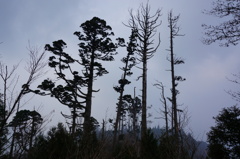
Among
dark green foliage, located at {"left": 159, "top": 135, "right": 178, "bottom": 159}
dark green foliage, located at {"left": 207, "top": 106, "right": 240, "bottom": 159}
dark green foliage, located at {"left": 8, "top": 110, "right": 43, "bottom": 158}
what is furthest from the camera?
dark green foliage, located at {"left": 207, "top": 106, "right": 240, "bottom": 159}

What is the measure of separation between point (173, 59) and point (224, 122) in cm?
577

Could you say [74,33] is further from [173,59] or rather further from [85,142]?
[85,142]

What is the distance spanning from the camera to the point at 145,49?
873 centimetres

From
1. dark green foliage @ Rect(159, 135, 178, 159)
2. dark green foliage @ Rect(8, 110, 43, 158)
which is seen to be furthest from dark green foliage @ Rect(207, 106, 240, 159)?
dark green foliage @ Rect(8, 110, 43, 158)

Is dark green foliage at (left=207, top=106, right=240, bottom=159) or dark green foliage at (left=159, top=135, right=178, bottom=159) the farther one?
dark green foliage at (left=207, top=106, right=240, bottom=159)

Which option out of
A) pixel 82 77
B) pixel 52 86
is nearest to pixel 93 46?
pixel 82 77

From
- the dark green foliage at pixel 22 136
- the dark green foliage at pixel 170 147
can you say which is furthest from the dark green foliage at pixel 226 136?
the dark green foliage at pixel 22 136

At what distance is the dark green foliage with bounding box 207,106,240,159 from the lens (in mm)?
10794

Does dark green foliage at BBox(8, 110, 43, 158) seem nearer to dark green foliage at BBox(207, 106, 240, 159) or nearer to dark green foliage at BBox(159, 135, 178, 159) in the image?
dark green foliage at BBox(159, 135, 178, 159)

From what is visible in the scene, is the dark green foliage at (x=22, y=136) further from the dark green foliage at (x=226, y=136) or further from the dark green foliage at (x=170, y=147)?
the dark green foliage at (x=226, y=136)

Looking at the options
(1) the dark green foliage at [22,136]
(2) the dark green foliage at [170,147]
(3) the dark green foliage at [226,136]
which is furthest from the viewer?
(3) the dark green foliage at [226,136]

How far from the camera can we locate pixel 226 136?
11172 millimetres

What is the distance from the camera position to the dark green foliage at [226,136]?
35.4 ft

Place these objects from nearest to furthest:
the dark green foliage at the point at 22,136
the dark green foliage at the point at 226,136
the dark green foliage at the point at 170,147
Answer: the dark green foliage at the point at 22,136, the dark green foliage at the point at 170,147, the dark green foliage at the point at 226,136
